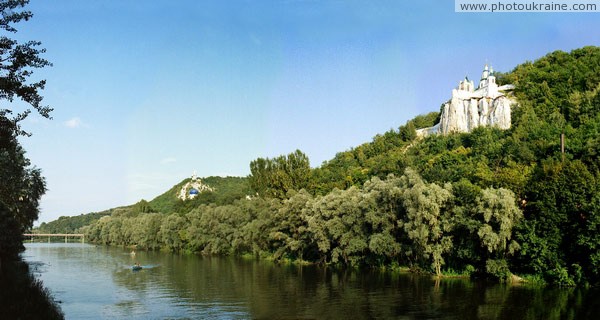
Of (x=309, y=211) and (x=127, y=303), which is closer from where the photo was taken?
(x=127, y=303)

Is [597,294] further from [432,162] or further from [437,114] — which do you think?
[437,114]

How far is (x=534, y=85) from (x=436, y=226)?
103 metres

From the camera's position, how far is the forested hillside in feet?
153

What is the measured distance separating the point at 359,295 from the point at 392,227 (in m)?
18.0

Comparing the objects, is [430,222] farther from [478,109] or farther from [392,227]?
[478,109]

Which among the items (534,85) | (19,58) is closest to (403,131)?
(534,85)

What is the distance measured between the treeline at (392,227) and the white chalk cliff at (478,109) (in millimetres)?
71426

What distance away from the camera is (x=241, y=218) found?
92500mm

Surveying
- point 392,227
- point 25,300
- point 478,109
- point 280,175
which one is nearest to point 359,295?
point 392,227

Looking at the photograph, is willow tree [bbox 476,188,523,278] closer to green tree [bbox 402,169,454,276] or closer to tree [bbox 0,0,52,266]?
green tree [bbox 402,169,454,276]

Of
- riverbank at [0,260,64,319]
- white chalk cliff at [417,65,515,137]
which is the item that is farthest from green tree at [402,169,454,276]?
white chalk cliff at [417,65,515,137]

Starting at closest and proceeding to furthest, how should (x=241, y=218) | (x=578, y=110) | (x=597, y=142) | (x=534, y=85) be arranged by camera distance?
(x=597, y=142) → (x=241, y=218) → (x=578, y=110) → (x=534, y=85)

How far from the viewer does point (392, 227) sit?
58.9m

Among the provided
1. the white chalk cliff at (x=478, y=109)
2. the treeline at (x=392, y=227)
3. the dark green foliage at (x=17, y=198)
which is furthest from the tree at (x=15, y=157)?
the white chalk cliff at (x=478, y=109)
